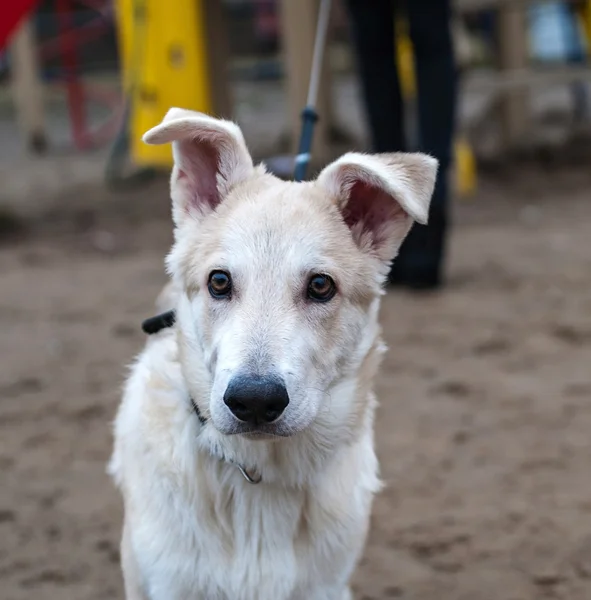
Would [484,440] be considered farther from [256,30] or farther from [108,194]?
[256,30]

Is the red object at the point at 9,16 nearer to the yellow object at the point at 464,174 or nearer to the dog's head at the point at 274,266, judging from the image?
the yellow object at the point at 464,174

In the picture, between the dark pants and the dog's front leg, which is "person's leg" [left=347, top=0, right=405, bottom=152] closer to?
the dark pants

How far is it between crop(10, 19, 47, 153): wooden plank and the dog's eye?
28.2 ft

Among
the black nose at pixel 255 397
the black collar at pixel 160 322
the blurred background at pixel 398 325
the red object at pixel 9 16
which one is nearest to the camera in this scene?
the black nose at pixel 255 397

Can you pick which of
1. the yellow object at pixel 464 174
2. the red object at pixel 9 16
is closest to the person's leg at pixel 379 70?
the red object at pixel 9 16

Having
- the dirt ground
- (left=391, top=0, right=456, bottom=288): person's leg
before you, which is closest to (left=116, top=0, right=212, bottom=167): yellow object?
the dirt ground

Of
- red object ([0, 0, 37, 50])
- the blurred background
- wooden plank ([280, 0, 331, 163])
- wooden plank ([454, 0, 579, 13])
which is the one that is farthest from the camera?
wooden plank ([454, 0, 579, 13])

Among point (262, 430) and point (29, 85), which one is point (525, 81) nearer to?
point (29, 85)

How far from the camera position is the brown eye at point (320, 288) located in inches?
95.5

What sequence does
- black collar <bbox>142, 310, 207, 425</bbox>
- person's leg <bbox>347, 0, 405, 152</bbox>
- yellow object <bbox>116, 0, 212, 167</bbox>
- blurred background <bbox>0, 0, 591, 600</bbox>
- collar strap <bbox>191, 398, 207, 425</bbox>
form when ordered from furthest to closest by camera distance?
yellow object <bbox>116, 0, 212, 167</bbox>, person's leg <bbox>347, 0, 405, 152</bbox>, blurred background <bbox>0, 0, 591, 600</bbox>, black collar <bbox>142, 310, 207, 425</bbox>, collar strap <bbox>191, 398, 207, 425</bbox>

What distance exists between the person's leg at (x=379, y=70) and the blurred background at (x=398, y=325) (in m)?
0.14

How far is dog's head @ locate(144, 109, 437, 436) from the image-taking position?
2.23m

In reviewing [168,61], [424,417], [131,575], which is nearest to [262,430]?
[131,575]

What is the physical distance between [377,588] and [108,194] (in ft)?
20.0
